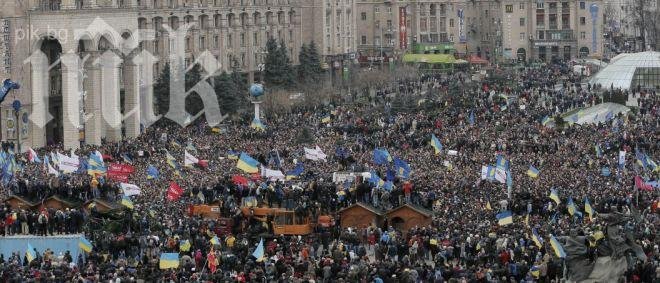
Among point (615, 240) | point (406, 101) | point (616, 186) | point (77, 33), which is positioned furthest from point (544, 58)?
point (615, 240)

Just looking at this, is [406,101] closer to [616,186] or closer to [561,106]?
[561,106]

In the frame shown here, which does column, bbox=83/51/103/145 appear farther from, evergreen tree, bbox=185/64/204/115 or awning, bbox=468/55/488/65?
awning, bbox=468/55/488/65

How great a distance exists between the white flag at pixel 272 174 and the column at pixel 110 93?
27003 millimetres

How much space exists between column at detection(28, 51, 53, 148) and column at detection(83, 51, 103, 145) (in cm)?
193

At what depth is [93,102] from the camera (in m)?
92.6

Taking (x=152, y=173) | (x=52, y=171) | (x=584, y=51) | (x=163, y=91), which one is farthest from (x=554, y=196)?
(x=584, y=51)

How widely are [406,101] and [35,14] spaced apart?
58.2 ft

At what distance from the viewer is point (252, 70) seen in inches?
4582

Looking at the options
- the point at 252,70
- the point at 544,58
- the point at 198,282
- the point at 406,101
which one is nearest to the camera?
the point at 198,282

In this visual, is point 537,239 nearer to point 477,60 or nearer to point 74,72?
point 74,72

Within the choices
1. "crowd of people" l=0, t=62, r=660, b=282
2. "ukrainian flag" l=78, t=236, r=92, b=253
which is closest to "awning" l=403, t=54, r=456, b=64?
"crowd of people" l=0, t=62, r=660, b=282

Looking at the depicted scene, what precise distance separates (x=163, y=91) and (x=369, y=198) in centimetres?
3868

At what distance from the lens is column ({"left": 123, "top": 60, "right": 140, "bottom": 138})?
309ft

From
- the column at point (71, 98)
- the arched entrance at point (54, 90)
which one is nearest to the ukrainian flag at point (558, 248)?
the column at point (71, 98)
